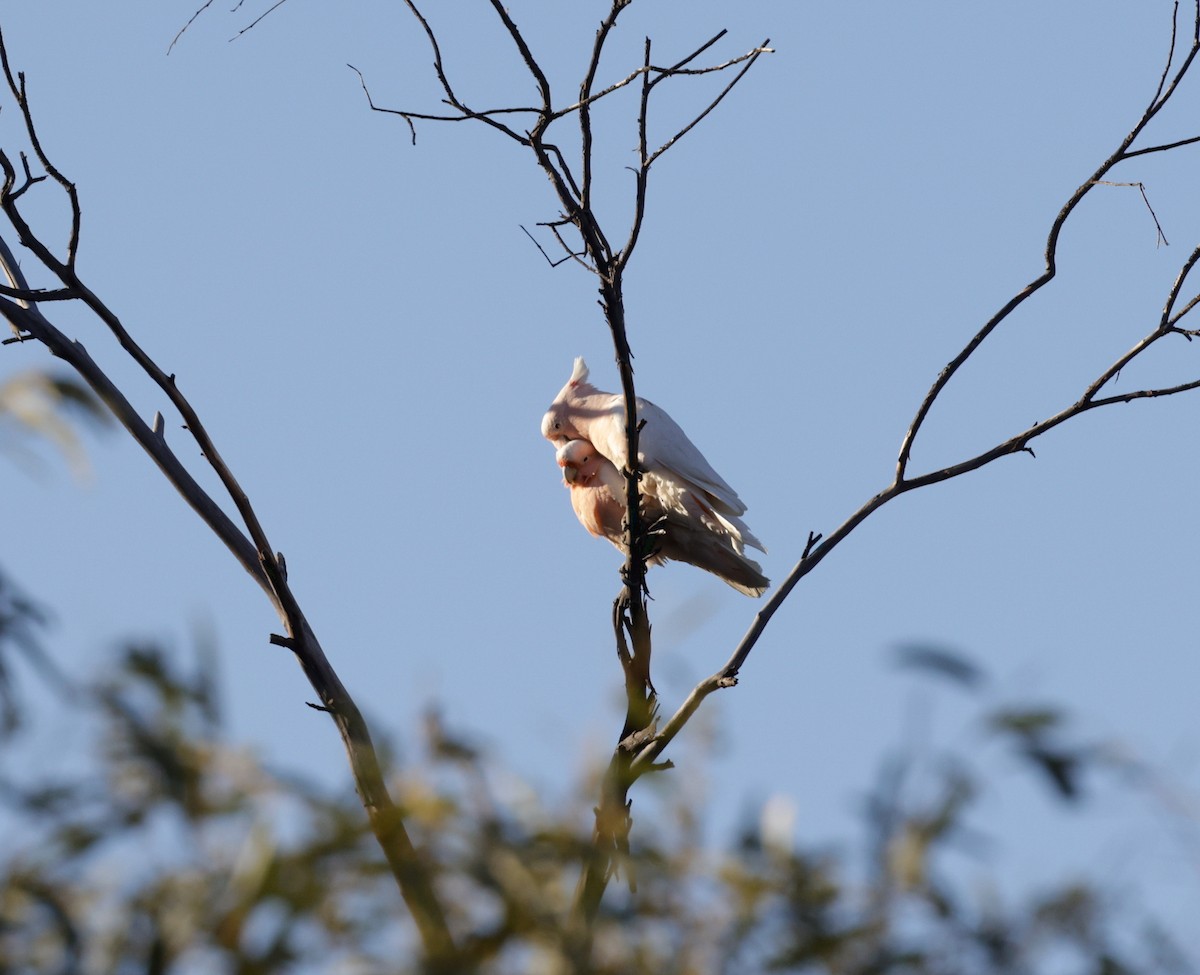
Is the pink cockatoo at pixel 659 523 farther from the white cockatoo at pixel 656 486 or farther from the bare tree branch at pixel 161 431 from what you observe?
the bare tree branch at pixel 161 431

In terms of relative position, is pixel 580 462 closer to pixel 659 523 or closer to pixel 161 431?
pixel 659 523

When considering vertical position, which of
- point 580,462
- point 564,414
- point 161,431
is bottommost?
point 161,431

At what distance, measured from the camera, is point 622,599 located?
3578mm

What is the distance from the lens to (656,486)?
167 inches

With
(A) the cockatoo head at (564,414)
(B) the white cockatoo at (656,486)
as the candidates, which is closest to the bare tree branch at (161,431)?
(B) the white cockatoo at (656,486)

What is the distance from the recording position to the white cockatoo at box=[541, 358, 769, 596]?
419 centimetres

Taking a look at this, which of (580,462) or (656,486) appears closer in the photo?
(656,486)

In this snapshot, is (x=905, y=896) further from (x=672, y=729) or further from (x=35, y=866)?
(x=672, y=729)

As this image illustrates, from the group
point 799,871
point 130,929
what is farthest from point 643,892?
point 130,929

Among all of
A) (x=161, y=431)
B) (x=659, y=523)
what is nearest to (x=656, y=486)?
(x=659, y=523)

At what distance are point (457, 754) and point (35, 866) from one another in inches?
15.7

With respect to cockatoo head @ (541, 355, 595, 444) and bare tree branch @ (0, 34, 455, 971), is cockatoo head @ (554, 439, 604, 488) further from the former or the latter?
bare tree branch @ (0, 34, 455, 971)

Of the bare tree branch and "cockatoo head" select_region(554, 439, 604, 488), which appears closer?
the bare tree branch

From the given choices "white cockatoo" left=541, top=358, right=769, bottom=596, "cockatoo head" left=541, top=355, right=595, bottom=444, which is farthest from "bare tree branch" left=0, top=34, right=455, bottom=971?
"cockatoo head" left=541, top=355, right=595, bottom=444
